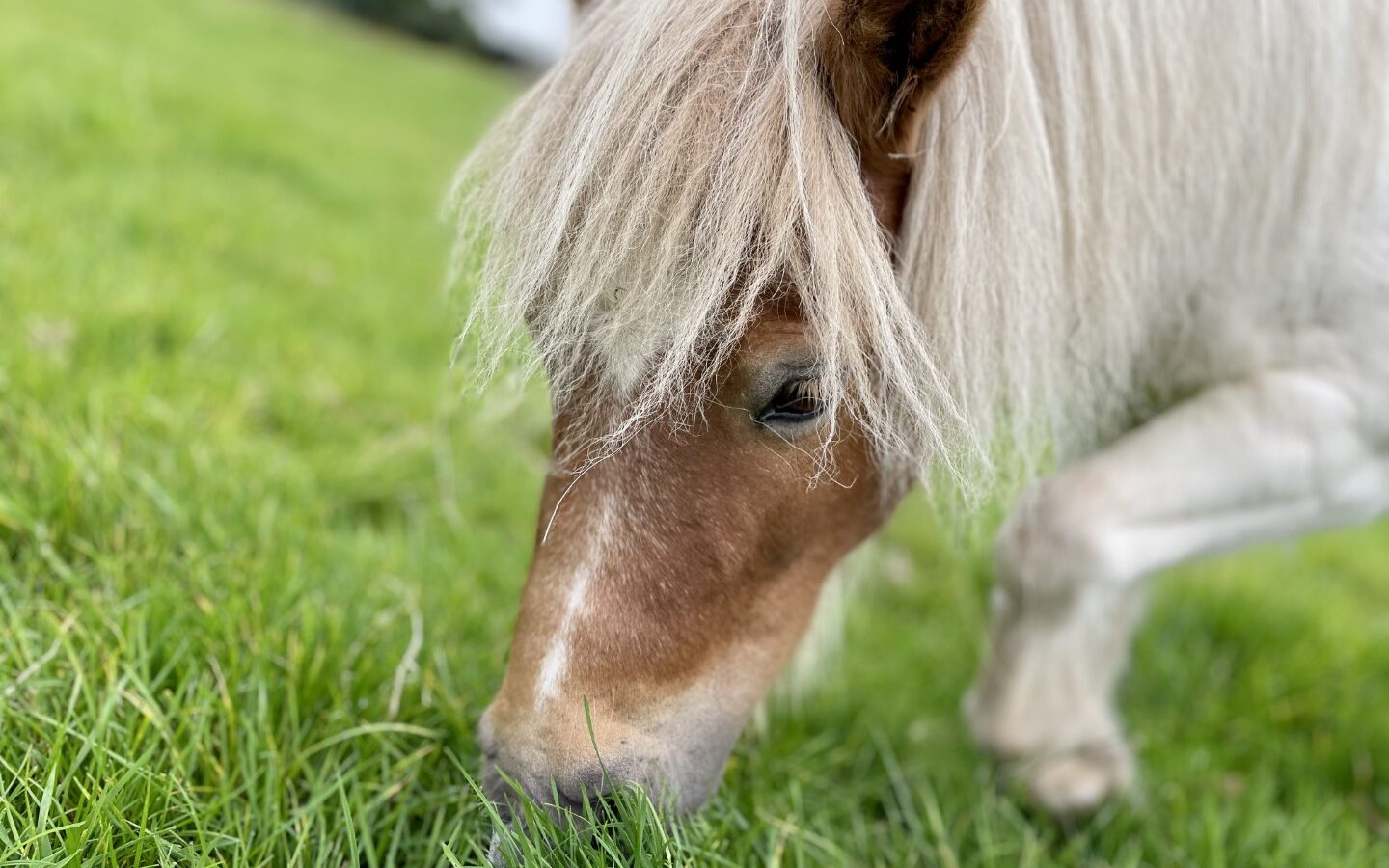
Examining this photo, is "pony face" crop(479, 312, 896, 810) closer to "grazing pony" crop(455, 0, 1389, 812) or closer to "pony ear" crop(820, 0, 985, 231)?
"grazing pony" crop(455, 0, 1389, 812)

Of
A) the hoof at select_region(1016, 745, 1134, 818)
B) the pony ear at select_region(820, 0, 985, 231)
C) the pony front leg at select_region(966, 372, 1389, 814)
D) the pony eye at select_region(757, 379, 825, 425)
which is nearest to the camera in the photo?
the pony ear at select_region(820, 0, 985, 231)

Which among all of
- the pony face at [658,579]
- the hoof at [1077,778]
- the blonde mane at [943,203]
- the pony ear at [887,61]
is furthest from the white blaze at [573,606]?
the hoof at [1077,778]

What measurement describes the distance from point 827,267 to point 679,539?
410 millimetres

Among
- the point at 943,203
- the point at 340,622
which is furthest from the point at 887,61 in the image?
the point at 340,622

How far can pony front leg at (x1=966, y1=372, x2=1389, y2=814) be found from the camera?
6.06ft

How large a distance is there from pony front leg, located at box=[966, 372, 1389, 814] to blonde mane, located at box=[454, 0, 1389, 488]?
185 mm

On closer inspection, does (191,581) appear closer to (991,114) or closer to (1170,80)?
(991,114)

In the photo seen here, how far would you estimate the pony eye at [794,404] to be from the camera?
4.21 feet

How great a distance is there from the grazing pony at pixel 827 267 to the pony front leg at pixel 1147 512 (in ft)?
0.10

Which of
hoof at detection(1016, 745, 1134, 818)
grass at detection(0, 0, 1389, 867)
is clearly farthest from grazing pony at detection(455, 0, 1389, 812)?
hoof at detection(1016, 745, 1134, 818)

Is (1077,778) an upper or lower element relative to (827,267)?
lower

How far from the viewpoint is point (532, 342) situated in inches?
53.2

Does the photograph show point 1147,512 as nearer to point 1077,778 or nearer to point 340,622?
point 1077,778

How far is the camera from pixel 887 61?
4.10 ft
